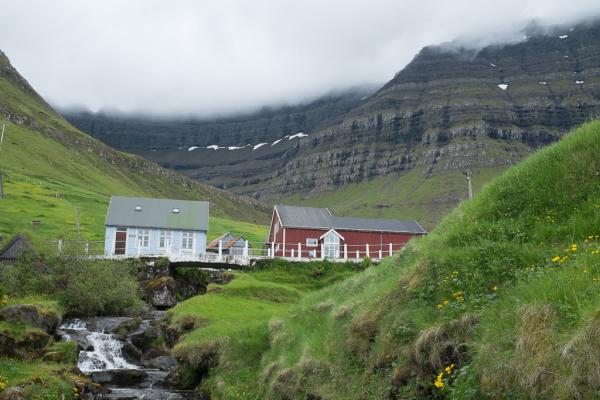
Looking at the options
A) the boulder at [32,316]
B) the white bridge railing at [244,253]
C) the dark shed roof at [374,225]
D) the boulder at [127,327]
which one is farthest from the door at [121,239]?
the boulder at [32,316]

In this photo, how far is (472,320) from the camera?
37.5 ft

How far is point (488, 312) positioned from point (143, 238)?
65.3m

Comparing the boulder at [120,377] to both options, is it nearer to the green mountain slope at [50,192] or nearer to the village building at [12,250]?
the green mountain slope at [50,192]

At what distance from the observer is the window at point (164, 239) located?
71375 millimetres

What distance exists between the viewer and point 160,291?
5344 cm

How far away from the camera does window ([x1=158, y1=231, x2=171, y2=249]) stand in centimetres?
7138

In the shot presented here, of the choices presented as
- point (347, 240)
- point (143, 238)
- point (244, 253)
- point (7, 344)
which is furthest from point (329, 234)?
point (7, 344)

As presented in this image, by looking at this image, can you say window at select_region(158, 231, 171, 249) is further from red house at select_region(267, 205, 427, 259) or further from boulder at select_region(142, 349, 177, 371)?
boulder at select_region(142, 349, 177, 371)

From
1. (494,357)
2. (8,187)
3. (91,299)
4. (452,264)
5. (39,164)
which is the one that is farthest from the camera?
(39,164)

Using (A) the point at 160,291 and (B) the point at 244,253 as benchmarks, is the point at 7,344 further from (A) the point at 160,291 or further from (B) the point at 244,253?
(B) the point at 244,253

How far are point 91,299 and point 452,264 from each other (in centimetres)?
3687

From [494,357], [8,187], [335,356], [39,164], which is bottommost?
[335,356]

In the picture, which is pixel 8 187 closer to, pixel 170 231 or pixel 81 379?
pixel 170 231

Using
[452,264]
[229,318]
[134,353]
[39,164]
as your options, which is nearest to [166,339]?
[134,353]
